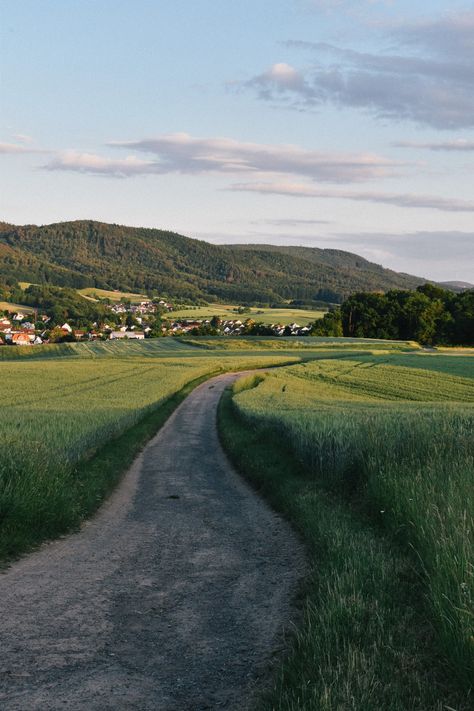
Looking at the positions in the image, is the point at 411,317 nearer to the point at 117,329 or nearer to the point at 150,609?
the point at 117,329

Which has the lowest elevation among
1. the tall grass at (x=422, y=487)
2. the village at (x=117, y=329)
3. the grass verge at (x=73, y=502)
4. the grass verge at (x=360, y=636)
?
the grass verge at (x=73, y=502)

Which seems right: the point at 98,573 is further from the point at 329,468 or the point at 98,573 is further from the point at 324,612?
the point at 329,468

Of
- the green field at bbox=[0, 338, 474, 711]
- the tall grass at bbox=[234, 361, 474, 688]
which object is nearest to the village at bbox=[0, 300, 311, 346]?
the green field at bbox=[0, 338, 474, 711]

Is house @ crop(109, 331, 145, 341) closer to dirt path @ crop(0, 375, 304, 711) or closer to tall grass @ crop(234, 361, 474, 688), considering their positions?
tall grass @ crop(234, 361, 474, 688)

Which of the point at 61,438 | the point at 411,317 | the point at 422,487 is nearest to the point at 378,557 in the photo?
the point at 422,487

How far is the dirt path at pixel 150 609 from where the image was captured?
6.69 m

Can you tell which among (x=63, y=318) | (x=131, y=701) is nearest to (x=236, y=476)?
(x=131, y=701)

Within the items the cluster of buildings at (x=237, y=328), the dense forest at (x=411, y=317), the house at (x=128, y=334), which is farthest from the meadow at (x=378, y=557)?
the house at (x=128, y=334)

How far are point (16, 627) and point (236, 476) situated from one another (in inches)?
471

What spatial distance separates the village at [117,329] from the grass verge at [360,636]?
136189mm

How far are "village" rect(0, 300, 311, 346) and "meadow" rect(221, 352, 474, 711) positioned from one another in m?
131

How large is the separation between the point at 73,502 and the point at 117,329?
17467 centimetres

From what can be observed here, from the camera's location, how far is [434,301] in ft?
451

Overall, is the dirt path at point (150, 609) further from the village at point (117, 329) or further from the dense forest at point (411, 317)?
the village at point (117, 329)
